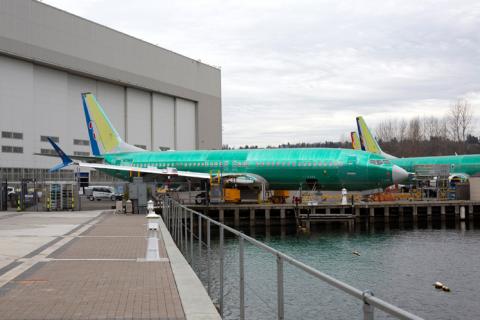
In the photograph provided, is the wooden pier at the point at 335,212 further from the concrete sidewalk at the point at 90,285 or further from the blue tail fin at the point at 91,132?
the concrete sidewalk at the point at 90,285

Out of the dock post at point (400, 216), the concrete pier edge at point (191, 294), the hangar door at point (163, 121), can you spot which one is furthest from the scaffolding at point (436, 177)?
the concrete pier edge at point (191, 294)

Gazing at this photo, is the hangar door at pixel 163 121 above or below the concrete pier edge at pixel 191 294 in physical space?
above

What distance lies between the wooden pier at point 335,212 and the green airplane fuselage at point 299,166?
5.93 feet

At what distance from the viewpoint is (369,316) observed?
395 centimetres

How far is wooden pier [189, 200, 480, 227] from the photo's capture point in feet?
123

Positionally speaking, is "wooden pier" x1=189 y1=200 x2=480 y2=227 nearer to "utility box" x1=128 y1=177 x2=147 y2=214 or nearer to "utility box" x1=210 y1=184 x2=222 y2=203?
"utility box" x1=210 y1=184 x2=222 y2=203

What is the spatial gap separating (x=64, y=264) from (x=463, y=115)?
376 feet

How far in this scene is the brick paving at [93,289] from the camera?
8.12 metres

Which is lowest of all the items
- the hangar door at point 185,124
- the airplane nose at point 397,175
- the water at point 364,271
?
the water at point 364,271

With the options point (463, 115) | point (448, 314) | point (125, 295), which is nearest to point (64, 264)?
point (125, 295)

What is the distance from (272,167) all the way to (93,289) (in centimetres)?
2940

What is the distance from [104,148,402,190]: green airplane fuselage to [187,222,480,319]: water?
377 cm

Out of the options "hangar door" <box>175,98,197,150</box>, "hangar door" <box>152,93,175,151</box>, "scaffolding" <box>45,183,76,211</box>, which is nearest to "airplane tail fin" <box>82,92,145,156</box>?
"scaffolding" <box>45,183,76,211</box>

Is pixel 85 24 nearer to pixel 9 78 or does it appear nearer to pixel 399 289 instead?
pixel 9 78
